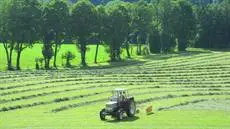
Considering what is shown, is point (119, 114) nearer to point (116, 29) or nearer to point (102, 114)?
point (102, 114)

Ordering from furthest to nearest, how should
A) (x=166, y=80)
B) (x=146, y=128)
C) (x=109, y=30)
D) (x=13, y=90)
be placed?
1. (x=109, y=30)
2. (x=166, y=80)
3. (x=13, y=90)
4. (x=146, y=128)

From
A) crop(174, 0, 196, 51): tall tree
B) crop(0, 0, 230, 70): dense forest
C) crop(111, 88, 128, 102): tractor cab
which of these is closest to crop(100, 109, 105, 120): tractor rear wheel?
crop(111, 88, 128, 102): tractor cab

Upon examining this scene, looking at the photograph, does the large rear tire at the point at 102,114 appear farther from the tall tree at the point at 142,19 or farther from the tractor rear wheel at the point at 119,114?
the tall tree at the point at 142,19

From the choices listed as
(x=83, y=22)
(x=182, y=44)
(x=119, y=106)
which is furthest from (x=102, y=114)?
(x=182, y=44)

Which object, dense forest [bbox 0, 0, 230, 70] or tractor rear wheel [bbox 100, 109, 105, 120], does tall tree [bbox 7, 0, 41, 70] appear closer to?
dense forest [bbox 0, 0, 230, 70]

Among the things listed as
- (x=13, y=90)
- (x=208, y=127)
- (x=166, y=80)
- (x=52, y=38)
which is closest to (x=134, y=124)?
(x=208, y=127)

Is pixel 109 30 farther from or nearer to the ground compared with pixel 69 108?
farther from the ground

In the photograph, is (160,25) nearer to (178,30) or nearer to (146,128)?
(178,30)

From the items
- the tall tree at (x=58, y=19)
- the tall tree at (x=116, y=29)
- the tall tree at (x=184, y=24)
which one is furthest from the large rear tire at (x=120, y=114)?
the tall tree at (x=184, y=24)

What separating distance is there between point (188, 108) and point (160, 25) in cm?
10807

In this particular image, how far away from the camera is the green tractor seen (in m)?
48.3

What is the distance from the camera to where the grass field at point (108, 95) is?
155 feet

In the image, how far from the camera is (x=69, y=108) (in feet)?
187

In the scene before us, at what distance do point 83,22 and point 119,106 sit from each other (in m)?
81.1
